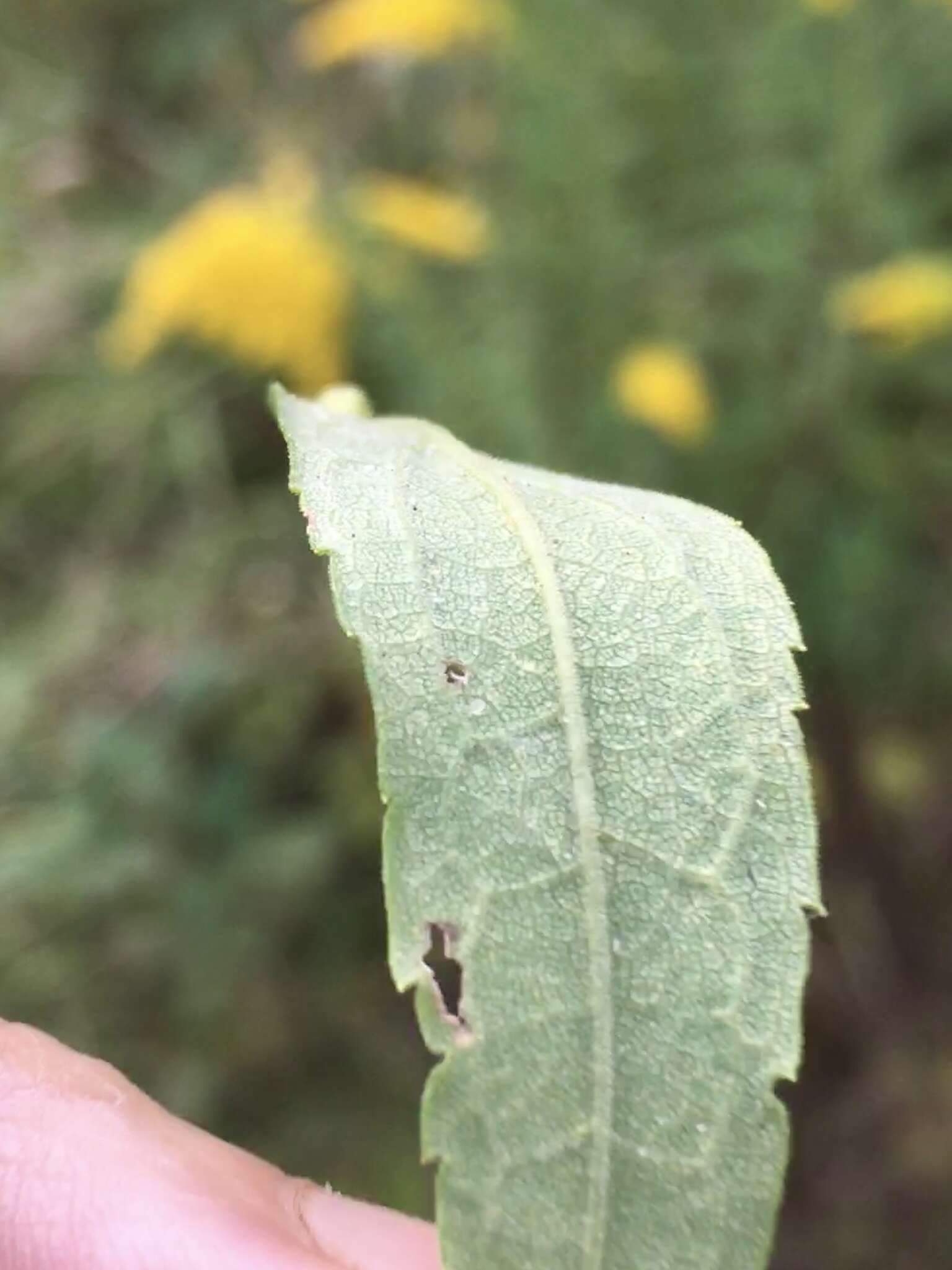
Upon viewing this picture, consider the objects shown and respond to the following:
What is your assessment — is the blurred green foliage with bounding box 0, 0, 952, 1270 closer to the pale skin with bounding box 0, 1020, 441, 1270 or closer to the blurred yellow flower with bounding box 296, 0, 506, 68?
the blurred yellow flower with bounding box 296, 0, 506, 68

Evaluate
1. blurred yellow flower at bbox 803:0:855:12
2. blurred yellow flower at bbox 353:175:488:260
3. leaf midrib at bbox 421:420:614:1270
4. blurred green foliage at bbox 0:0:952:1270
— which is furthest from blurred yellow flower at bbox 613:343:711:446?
leaf midrib at bbox 421:420:614:1270

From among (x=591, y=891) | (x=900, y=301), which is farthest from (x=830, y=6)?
(x=591, y=891)

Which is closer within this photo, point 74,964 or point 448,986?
point 448,986

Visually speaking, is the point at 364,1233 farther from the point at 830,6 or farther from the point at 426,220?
the point at 830,6

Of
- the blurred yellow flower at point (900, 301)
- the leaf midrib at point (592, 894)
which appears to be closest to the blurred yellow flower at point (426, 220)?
the blurred yellow flower at point (900, 301)

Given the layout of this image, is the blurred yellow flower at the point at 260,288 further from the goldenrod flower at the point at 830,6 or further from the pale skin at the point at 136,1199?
the pale skin at the point at 136,1199

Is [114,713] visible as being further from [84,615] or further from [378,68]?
[378,68]

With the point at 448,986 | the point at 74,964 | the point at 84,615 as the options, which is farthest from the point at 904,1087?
the point at 84,615
